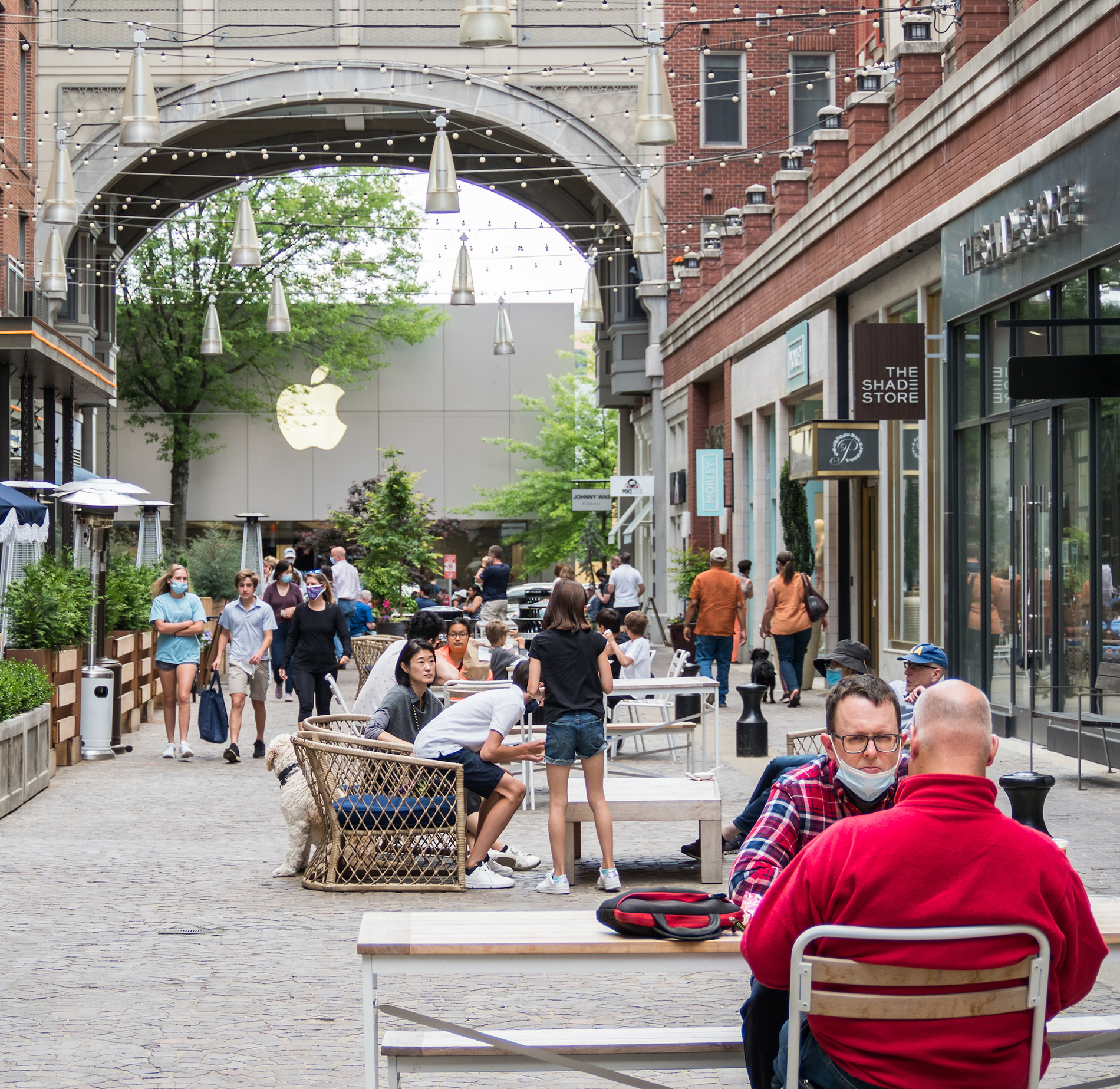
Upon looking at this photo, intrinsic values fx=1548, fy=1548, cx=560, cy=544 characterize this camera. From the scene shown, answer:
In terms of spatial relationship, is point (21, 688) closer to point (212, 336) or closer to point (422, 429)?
point (212, 336)

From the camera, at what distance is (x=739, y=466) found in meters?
29.3

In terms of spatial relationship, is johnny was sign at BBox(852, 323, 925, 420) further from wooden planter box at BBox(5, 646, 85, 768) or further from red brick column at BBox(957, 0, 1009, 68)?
wooden planter box at BBox(5, 646, 85, 768)

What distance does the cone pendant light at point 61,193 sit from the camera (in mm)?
19156

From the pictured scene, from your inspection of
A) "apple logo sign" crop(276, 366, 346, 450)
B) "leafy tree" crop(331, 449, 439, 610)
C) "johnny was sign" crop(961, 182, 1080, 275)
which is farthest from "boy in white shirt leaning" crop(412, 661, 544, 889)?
"apple logo sign" crop(276, 366, 346, 450)

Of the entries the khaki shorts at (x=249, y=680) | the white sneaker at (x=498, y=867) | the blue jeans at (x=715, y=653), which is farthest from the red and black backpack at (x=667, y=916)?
the blue jeans at (x=715, y=653)

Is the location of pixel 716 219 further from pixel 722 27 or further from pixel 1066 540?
pixel 1066 540

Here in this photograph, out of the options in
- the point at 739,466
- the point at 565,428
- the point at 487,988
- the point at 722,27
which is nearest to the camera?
the point at 487,988

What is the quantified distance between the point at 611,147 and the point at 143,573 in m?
18.2

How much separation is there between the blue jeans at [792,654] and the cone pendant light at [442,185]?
6749 mm

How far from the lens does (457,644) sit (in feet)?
45.5

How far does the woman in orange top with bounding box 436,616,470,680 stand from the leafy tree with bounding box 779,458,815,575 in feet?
31.9

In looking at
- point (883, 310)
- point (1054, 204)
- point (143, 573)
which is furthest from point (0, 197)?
point (1054, 204)

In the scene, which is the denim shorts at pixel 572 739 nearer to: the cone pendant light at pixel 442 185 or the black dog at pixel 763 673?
the black dog at pixel 763 673

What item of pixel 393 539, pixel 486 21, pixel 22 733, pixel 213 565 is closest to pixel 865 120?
pixel 486 21
